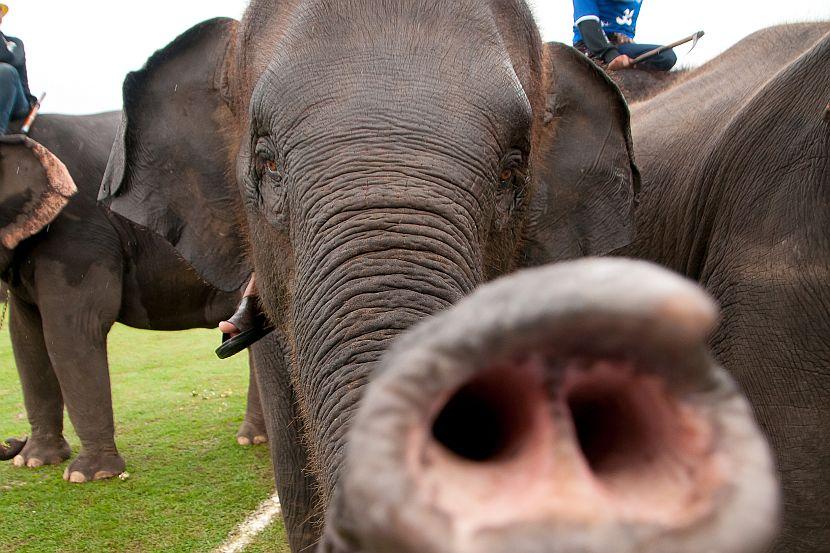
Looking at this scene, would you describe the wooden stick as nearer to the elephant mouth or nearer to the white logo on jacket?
the white logo on jacket

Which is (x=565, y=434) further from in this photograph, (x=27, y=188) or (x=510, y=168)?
(x=27, y=188)

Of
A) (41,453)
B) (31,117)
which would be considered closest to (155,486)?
(41,453)

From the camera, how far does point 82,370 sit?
202 inches

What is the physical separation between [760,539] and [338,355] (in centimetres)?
110

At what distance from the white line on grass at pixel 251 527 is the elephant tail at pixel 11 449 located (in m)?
1.59

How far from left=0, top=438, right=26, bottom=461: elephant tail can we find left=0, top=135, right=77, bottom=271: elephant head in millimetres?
1182

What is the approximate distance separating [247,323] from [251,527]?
214cm

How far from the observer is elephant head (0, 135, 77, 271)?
15.6ft

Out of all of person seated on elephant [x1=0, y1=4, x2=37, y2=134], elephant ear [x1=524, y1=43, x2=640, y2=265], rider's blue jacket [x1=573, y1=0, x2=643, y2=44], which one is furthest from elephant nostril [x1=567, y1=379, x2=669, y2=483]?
person seated on elephant [x1=0, y1=4, x2=37, y2=134]

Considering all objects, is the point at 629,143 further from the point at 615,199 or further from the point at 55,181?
the point at 55,181

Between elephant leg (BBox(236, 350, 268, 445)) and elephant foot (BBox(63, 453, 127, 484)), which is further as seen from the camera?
elephant leg (BBox(236, 350, 268, 445))

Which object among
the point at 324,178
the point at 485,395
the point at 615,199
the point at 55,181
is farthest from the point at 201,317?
the point at 485,395

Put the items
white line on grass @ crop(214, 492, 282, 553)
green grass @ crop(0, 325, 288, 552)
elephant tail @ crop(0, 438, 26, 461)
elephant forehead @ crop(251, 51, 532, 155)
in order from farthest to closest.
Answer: elephant tail @ crop(0, 438, 26, 461), green grass @ crop(0, 325, 288, 552), white line on grass @ crop(214, 492, 282, 553), elephant forehead @ crop(251, 51, 532, 155)

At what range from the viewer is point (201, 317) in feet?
19.8
